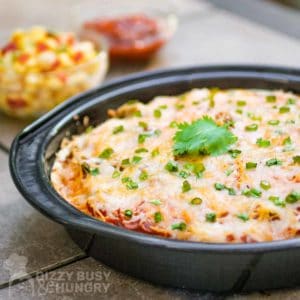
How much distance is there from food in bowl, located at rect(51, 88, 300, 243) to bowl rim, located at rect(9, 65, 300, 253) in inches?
4.2

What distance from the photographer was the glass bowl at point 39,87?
2885 mm

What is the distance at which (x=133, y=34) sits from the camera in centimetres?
356

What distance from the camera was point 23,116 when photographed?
300cm

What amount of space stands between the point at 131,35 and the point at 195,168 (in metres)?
1.71

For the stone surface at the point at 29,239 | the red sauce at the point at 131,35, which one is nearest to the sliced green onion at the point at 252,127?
the stone surface at the point at 29,239

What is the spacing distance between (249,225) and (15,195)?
100 centimetres

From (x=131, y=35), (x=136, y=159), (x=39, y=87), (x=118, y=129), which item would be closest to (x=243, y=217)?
(x=136, y=159)

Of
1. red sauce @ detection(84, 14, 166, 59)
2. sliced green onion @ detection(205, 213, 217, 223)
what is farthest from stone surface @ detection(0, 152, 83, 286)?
red sauce @ detection(84, 14, 166, 59)

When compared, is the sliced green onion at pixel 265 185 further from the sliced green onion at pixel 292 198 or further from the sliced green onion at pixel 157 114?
the sliced green onion at pixel 157 114

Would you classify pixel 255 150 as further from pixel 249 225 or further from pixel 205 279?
pixel 205 279

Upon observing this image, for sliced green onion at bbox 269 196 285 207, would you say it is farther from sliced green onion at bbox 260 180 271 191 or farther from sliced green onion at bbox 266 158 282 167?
sliced green onion at bbox 266 158 282 167

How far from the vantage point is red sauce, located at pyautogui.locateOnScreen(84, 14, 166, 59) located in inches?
138

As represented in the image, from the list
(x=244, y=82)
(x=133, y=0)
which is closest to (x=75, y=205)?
(x=244, y=82)

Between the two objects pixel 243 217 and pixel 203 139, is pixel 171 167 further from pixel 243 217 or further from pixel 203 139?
pixel 243 217
